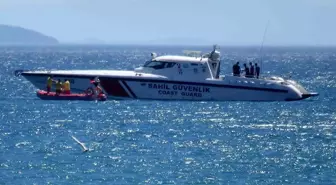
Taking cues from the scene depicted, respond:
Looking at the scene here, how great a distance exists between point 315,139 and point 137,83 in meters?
17.5

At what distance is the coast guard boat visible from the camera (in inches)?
2357

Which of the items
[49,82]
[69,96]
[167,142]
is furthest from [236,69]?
[167,142]

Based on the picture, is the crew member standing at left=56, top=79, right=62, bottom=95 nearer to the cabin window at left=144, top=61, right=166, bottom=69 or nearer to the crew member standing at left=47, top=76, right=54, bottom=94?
the crew member standing at left=47, top=76, right=54, bottom=94

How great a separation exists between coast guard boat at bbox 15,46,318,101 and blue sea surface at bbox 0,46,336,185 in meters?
0.60

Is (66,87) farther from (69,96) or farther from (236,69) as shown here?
(236,69)

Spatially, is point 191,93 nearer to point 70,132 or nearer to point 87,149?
point 70,132

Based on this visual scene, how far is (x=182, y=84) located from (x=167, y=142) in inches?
671

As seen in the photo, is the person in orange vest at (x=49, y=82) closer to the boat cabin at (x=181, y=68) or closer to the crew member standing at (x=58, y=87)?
the crew member standing at (x=58, y=87)

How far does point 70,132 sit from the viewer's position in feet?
152

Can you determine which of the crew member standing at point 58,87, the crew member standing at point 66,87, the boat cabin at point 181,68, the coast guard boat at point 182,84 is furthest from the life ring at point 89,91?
the boat cabin at point 181,68

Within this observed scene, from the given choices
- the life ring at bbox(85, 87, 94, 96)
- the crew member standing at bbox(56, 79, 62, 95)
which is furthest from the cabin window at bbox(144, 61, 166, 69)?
the crew member standing at bbox(56, 79, 62, 95)

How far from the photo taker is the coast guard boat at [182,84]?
59.9m

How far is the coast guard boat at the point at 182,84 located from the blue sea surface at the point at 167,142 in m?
0.60

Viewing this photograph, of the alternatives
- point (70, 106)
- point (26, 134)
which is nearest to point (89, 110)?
point (70, 106)
